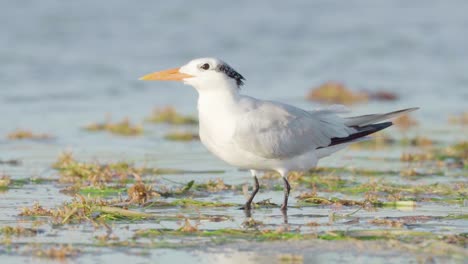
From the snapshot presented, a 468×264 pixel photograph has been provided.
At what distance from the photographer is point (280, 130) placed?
331 inches

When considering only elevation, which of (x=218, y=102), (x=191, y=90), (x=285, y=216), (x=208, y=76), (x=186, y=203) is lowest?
(x=285, y=216)

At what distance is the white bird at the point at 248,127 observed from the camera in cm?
809

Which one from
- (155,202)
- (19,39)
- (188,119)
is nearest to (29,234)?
(155,202)

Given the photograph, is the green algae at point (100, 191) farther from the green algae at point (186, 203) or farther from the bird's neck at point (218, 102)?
the bird's neck at point (218, 102)

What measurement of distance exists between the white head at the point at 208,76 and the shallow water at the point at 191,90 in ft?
3.27

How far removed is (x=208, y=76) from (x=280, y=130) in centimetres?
73

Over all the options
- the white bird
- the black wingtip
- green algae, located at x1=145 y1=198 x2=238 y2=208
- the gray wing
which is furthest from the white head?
the black wingtip

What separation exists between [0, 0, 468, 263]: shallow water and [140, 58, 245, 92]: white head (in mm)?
995

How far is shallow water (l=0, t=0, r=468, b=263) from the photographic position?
721 cm

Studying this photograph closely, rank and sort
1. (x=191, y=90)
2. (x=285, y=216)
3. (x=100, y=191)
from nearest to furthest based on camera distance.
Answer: (x=285, y=216)
(x=100, y=191)
(x=191, y=90)

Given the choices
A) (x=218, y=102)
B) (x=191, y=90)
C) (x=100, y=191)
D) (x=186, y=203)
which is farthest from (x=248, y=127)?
(x=191, y=90)

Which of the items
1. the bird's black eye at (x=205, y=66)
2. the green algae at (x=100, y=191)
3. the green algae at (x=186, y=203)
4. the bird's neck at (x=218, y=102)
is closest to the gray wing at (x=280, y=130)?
the bird's neck at (x=218, y=102)

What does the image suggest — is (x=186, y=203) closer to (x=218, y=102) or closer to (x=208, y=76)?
(x=218, y=102)

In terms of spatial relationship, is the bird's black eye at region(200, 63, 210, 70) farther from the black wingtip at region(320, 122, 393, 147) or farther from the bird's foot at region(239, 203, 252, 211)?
the black wingtip at region(320, 122, 393, 147)
